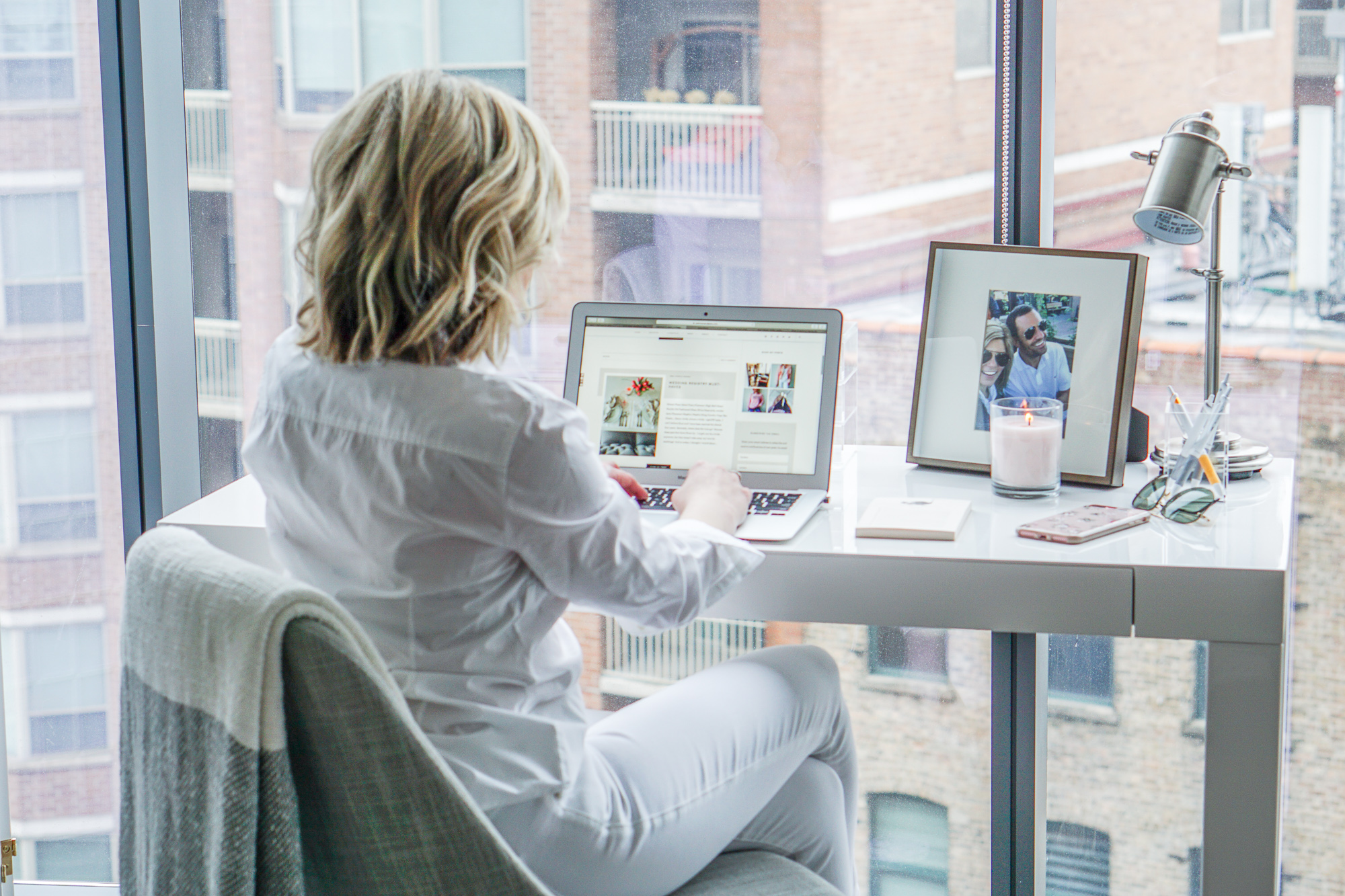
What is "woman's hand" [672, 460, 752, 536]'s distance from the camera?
4.95 feet

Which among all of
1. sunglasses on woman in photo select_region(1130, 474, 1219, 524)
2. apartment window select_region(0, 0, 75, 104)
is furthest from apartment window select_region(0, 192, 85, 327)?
sunglasses on woman in photo select_region(1130, 474, 1219, 524)

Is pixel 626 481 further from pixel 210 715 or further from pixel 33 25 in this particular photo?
pixel 33 25

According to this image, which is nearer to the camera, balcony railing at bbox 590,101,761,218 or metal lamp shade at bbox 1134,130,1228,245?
metal lamp shade at bbox 1134,130,1228,245

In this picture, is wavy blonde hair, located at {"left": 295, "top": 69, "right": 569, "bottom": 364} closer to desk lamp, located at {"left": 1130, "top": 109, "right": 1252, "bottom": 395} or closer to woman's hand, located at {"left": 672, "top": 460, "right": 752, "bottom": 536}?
woman's hand, located at {"left": 672, "top": 460, "right": 752, "bottom": 536}

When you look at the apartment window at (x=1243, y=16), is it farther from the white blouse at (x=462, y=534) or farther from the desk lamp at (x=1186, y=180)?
the white blouse at (x=462, y=534)

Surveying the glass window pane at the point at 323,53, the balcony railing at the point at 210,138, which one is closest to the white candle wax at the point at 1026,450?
the glass window pane at the point at 323,53

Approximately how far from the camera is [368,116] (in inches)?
47.4

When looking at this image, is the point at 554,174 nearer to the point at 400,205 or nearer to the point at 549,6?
the point at 400,205

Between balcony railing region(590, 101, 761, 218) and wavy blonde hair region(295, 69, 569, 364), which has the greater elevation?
balcony railing region(590, 101, 761, 218)

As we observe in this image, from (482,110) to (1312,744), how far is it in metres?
1.56

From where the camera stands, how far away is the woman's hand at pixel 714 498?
1.51 meters

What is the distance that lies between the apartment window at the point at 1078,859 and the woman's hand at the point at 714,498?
3.02ft

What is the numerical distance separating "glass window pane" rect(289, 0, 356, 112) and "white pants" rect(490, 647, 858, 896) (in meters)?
1.22

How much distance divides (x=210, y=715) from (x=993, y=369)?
3.82 ft
